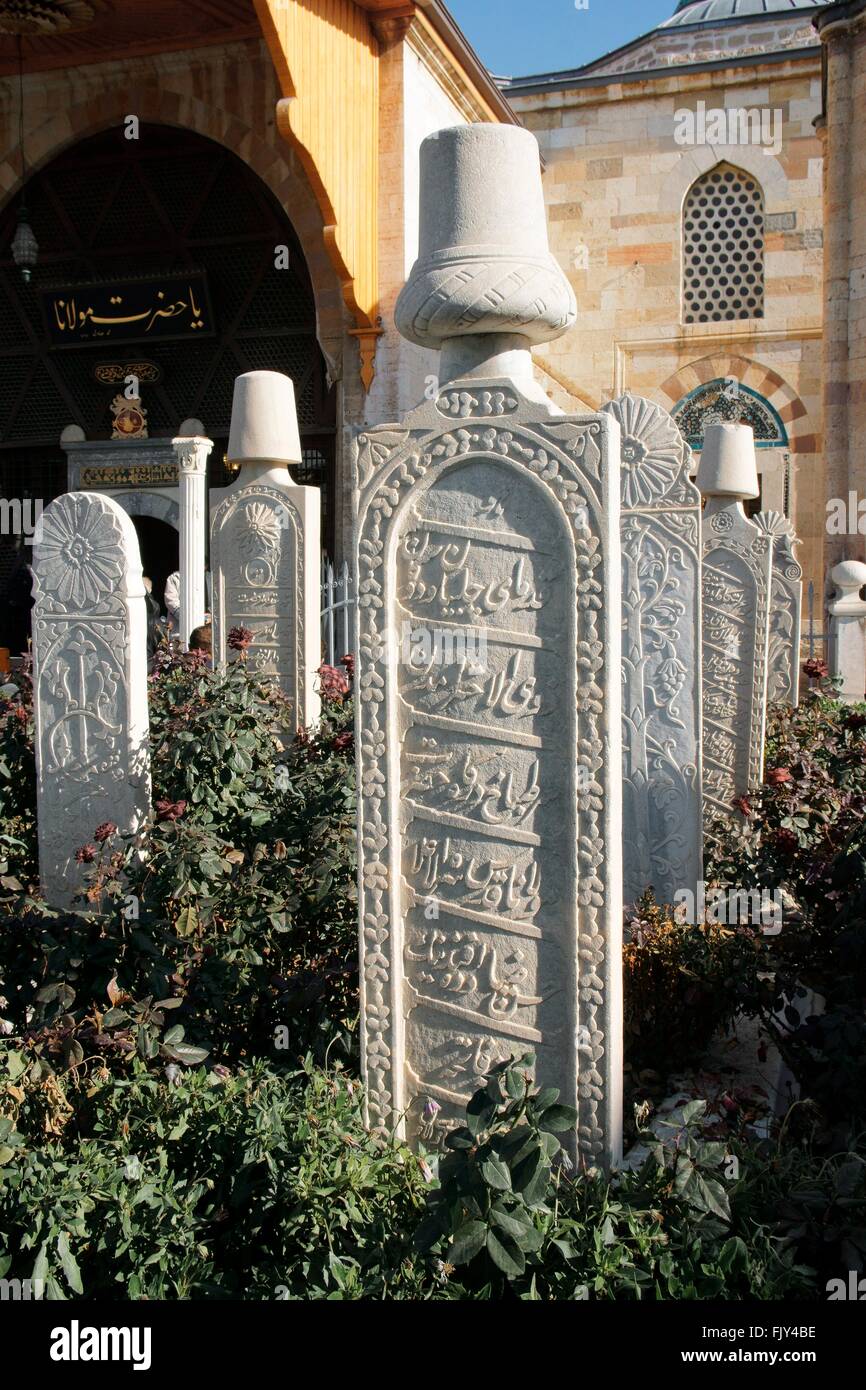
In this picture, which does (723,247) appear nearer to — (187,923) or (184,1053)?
(187,923)

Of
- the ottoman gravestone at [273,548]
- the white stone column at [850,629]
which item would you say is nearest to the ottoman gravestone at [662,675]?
the ottoman gravestone at [273,548]

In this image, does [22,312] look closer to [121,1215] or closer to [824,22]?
[824,22]

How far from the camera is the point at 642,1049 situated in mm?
3426

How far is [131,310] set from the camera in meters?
13.5

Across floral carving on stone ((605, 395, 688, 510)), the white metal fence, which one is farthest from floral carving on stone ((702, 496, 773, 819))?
the white metal fence

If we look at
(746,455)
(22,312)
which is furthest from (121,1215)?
(22,312)

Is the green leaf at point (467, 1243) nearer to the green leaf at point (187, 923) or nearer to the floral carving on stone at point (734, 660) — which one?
the green leaf at point (187, 923)

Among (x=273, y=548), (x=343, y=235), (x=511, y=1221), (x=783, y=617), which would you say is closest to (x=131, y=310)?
(x=343, y=235)

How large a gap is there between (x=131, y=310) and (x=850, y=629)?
27.8 ft

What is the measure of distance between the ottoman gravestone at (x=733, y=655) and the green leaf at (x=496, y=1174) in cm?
348

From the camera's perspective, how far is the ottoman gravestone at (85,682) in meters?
4.28

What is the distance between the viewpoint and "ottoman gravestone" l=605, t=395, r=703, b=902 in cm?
435

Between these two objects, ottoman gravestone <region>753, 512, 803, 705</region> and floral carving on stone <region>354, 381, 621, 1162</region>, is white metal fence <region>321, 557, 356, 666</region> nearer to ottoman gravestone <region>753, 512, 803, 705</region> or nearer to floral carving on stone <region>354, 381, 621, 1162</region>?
ottoman gravestone <region>753, 512, 803, 705</region>

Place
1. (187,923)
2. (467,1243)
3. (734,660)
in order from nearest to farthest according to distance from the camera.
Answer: (467,1243) < (187,923) < (734,660)
